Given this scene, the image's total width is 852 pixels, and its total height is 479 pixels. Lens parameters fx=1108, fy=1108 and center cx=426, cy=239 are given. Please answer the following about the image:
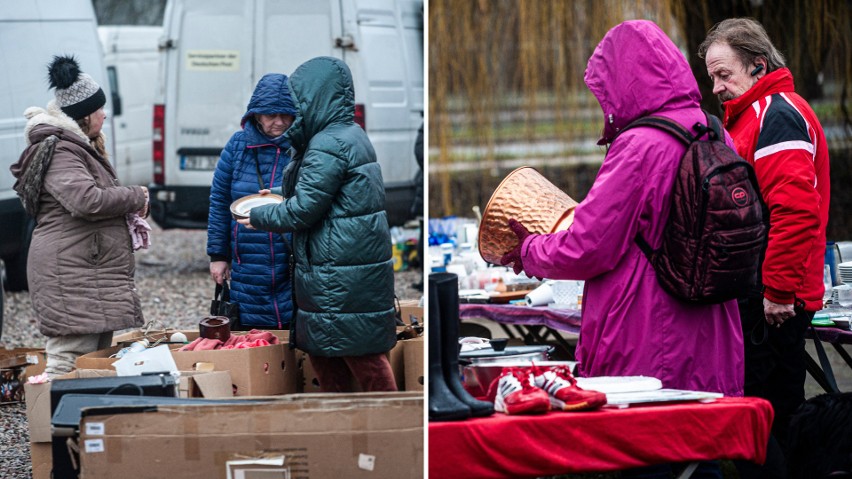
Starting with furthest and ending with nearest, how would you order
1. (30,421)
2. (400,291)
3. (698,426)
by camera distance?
1. (400,291)
2. (30,421)
3. (698,426)

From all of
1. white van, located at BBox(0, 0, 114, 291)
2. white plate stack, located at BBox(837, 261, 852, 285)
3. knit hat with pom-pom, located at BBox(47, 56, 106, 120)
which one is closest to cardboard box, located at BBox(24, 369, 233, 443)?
knit hat with pom-pom, located at BBox(47, 56, 106, 120)

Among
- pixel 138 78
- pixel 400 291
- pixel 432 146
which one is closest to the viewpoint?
pixel 400 291

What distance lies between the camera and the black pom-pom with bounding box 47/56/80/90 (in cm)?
427

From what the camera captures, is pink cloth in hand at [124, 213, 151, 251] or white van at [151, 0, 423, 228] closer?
pink cloth in hand at [124, 213, 151, 251]

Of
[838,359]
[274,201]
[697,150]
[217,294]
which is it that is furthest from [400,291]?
[697,150]

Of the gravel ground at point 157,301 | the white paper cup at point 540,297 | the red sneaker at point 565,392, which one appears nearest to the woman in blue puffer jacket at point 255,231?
the gravel ground at point 157,301

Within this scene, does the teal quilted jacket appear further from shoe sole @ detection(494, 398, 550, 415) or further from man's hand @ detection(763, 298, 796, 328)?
man's hand @ detection(763, 298, 796, 328)

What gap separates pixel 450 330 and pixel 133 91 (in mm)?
10610

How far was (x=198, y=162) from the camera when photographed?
29.4 feet

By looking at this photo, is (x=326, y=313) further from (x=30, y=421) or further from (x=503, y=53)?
(x=503, y=53)

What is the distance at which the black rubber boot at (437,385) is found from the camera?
2639mm

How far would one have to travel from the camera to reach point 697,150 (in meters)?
2.86

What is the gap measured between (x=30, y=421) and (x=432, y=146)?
262 inches

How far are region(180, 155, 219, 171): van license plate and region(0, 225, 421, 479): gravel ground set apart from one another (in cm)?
97
